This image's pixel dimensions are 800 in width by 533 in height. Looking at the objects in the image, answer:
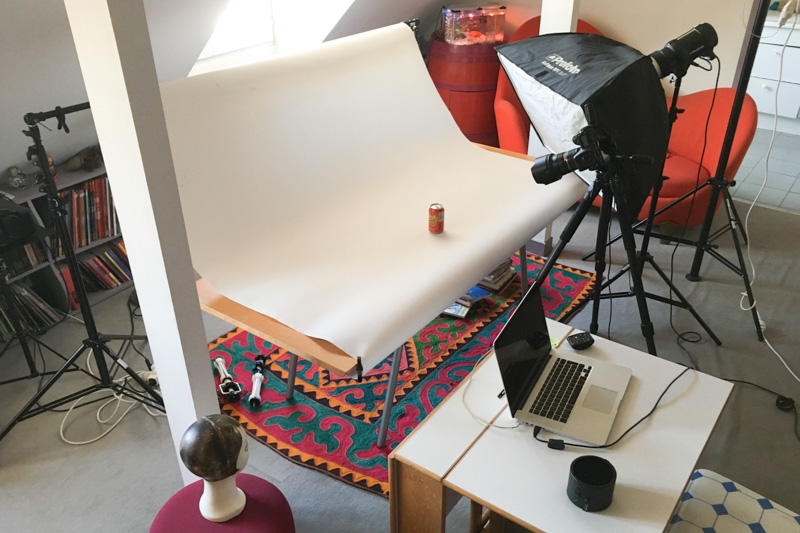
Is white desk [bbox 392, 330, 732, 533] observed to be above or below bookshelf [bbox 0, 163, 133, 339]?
above

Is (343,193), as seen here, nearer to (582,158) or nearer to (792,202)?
(582,158)

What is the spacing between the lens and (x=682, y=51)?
2.21 metres

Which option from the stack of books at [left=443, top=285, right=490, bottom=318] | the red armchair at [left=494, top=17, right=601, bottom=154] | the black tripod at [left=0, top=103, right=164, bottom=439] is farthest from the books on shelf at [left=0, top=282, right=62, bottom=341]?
the red armchair at [left=494, top=17, right=601, bottom=154]

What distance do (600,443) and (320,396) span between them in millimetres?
1183

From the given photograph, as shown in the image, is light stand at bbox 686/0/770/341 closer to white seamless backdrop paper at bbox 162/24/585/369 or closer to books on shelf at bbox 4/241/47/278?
white seamless backdrop paper at bbox 162/24/585/369

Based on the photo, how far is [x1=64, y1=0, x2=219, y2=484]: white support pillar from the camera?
132 centimetres

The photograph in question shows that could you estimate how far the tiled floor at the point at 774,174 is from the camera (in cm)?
380

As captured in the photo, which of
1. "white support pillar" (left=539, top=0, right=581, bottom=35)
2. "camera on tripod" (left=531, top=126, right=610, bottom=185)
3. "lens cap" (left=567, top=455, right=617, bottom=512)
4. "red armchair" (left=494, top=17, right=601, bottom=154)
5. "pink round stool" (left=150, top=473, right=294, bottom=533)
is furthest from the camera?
"red armchair" (left=494, top=17, right=601, bottom=154)

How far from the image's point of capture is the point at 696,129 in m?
3.42

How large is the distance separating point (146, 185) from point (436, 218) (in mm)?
1177

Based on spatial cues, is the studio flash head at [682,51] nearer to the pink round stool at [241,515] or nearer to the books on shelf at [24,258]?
the pink round stool at [241,515]

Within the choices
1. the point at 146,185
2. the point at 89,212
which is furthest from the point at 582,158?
the point at 89,212

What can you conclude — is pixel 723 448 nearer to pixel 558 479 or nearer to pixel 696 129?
pixel 558 479

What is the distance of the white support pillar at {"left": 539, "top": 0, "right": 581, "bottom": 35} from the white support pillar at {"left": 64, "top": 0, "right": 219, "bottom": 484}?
2.11 m
